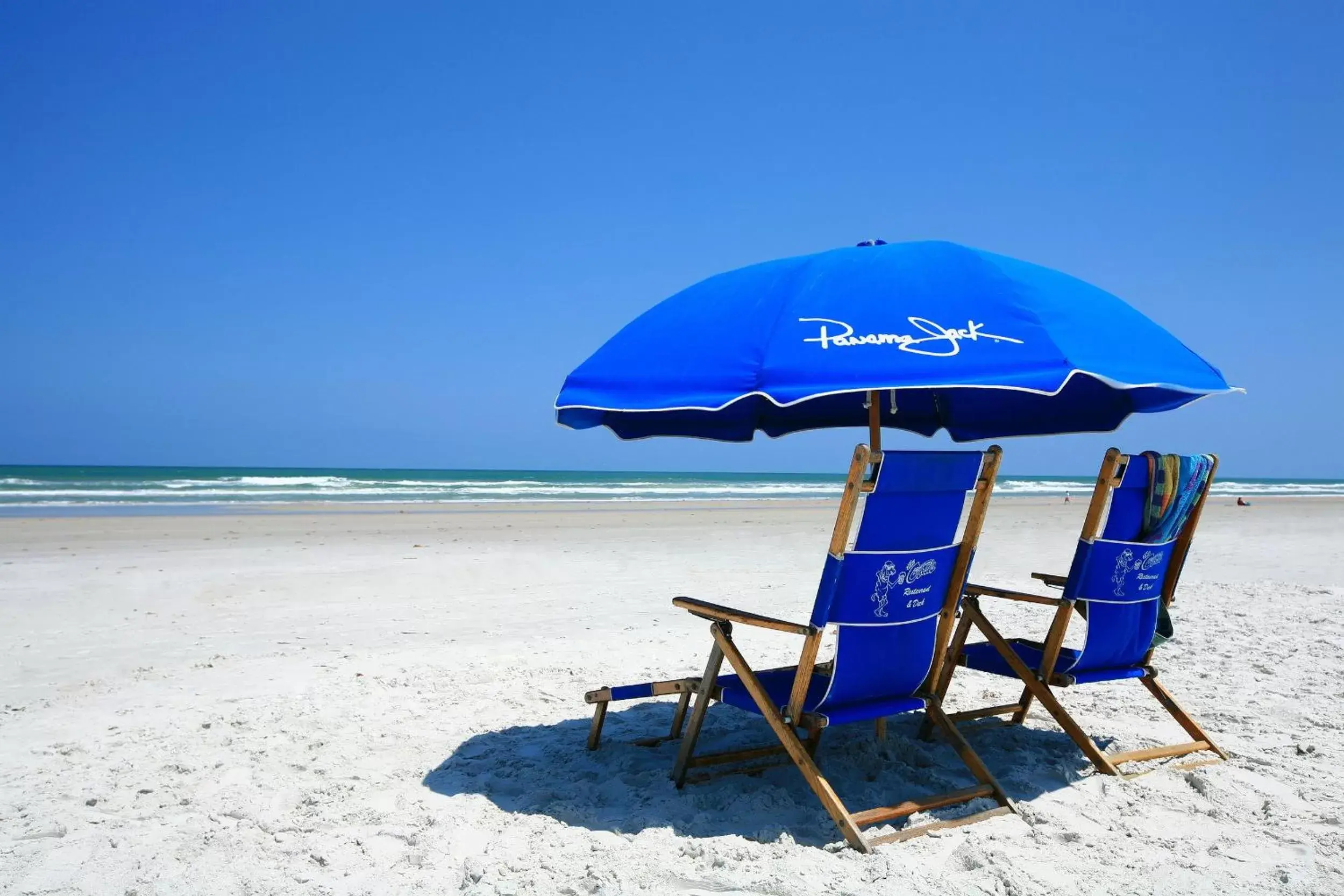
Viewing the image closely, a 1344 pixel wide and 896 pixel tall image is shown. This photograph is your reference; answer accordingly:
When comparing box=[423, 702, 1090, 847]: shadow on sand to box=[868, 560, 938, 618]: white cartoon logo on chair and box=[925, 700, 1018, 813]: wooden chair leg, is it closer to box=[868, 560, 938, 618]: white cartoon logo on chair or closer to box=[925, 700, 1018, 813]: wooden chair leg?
box=[925, 700, 1018, 813]: wooden chair leg

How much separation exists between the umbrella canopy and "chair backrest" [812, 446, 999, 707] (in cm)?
32

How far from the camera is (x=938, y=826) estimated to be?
314cm

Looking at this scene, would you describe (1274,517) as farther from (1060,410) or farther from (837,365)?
(837,365)

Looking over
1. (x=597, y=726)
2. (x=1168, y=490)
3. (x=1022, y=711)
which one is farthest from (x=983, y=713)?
(x=597, y=726)

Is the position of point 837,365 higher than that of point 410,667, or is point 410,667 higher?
point 837,365

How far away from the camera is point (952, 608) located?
11.3ft

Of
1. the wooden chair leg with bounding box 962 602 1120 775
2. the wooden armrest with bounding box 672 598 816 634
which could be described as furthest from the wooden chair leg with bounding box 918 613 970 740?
the wooden armrest with bounding box 672 598 816 634

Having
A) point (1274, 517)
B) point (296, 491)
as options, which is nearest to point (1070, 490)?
point (1274, 517)

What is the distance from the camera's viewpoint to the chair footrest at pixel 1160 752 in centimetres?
376

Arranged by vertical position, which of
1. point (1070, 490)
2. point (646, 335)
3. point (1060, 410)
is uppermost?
point (646, 335)

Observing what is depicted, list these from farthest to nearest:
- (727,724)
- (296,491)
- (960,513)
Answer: (296,491)
(727,724)
(960,513)

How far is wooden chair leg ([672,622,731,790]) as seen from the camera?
3.49 metres

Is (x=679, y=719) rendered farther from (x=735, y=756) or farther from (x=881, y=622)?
(x=881, y=622)

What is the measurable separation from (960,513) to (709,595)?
5019 millimetres
